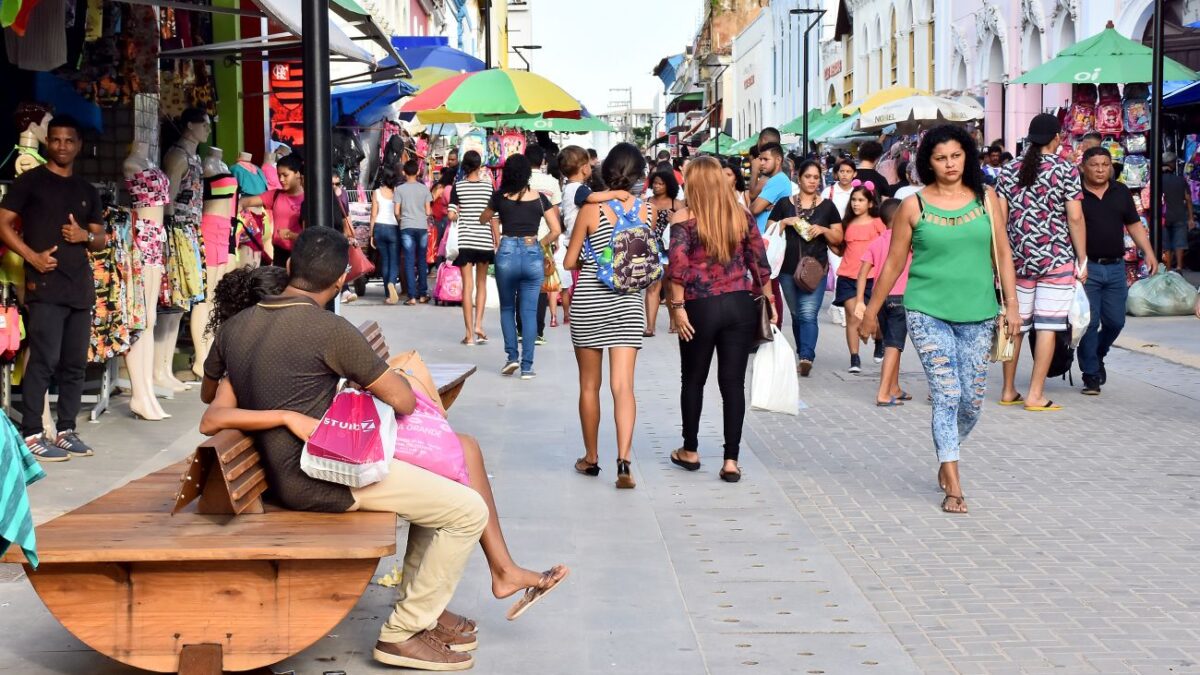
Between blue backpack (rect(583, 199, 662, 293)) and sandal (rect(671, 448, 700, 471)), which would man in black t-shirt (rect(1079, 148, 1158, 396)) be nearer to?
sandal (rect(671, 448, 700, 471))

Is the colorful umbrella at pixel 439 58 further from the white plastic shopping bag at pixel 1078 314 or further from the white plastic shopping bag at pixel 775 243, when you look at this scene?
the white plastic shopping bag at pixel 1078 314

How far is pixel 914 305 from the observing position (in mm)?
7773

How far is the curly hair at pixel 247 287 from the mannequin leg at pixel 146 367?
460 centimetres

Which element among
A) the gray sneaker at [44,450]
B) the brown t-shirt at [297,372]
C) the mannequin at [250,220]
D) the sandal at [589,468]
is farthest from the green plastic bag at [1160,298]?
the brown t-shirt at [297,372]

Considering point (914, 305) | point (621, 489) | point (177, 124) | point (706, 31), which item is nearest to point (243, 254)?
point (177, 124)

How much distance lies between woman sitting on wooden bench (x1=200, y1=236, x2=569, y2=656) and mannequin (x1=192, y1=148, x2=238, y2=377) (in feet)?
19.7

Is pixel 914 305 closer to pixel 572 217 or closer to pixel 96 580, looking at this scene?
pixel 96 580

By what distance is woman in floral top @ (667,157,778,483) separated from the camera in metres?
8.25

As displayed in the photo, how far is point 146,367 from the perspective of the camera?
33.3 ft

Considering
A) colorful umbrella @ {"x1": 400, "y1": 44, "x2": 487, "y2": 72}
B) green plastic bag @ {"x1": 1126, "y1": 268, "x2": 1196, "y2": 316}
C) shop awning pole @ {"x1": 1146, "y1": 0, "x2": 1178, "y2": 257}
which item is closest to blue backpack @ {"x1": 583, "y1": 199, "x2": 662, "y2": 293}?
green plastic bag @ {"x1": 1126, "y1": 268, "x2": 1196, "y2": 316}

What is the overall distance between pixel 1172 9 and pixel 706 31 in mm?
73889

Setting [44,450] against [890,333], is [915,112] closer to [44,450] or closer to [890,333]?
[890,333]

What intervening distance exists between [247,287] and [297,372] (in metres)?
0.68

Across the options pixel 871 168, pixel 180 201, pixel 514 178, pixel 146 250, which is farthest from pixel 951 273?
pixel 871 168
